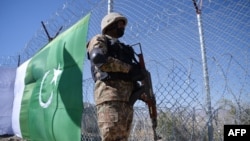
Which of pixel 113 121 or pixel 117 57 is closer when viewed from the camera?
pixel 113 121

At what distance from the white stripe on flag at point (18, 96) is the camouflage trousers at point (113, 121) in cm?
302

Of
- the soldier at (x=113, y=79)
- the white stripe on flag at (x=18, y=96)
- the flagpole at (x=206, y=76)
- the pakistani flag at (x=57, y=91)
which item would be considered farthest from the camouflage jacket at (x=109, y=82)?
the white stripe on flag at (x=18, y=96)

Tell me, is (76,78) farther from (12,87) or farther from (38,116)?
(12,87)

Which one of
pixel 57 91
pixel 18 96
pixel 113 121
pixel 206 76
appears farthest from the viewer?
pixel 18 96

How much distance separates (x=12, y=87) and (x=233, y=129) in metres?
4.85

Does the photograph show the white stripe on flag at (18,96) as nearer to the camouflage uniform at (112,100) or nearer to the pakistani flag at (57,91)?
the pakistani flag at (57,91)

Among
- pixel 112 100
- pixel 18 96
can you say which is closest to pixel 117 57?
pixel 112 100

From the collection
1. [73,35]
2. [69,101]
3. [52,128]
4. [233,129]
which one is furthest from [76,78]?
[233,129]

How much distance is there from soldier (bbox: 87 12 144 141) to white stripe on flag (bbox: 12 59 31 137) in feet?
9.38

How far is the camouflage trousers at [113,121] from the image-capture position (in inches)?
90.7

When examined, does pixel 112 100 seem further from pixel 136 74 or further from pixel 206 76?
pixel 206 76

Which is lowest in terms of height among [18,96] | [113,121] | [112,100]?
[113,121]

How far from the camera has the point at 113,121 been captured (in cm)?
231

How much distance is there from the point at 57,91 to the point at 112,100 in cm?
116
